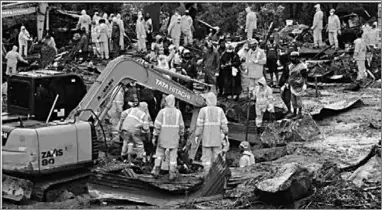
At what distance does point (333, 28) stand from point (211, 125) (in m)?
12.3

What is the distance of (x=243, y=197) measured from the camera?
1106 cm

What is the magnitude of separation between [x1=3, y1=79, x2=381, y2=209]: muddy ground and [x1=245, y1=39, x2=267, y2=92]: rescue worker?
1900 mm

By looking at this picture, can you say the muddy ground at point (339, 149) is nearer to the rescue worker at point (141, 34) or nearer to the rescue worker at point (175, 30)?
the rescue worker at point (175, 30)

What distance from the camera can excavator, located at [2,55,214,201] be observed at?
1195 cm

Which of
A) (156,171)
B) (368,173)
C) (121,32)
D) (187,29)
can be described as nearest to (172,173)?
(156,171)

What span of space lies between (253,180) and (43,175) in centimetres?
353

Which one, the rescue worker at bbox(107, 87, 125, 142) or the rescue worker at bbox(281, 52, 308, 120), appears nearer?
the rescue worker at bbox(107, 87, 125, 142)

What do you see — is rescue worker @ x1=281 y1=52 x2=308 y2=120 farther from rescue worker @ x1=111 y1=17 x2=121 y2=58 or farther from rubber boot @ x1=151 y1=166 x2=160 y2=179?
rescue worker @ x1=111 y1=17 x2=121 y2=58

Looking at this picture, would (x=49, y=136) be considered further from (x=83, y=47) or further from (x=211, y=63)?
(x=83, y=47)

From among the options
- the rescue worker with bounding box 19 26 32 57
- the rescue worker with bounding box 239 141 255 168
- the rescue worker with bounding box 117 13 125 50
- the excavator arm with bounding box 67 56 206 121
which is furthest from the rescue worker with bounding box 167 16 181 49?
the rescue worker with bounding box 239 141 255 168

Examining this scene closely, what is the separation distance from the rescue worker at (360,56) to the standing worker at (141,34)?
25.6 ft

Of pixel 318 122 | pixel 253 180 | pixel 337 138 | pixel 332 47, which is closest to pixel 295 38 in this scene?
pixel 332 47

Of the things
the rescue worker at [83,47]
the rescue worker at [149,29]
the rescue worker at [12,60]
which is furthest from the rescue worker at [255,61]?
the rescue worker at [12,60]

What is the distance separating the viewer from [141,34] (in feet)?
85.0
